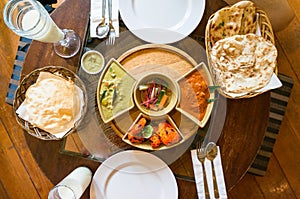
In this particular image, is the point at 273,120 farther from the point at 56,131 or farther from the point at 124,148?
the point at 56,131

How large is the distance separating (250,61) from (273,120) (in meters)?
0.46

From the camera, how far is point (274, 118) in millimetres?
1642

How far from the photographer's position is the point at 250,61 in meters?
1.27

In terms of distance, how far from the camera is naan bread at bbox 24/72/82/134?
4.12 ft

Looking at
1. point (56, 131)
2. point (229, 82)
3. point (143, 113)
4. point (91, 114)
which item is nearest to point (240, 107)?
point (229, 82)

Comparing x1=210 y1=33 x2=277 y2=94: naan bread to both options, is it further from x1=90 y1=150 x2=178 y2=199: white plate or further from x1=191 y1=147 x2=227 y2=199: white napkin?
x1=90 y1=150 x2=178 y2=199: white plate

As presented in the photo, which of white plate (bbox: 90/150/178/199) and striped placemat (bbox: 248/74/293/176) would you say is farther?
striped placemat (bbox: 248/74/293/176)

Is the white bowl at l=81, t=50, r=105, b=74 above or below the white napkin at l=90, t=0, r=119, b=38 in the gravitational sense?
below

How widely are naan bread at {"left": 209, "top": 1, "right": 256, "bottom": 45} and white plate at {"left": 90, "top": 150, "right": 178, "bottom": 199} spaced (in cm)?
46

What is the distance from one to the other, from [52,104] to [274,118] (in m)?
0.90

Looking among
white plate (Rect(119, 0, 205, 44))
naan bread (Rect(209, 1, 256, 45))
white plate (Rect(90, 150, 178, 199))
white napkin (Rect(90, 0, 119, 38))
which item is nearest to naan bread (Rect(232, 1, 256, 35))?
naan bread (Rect(209, 1, 256, 45))

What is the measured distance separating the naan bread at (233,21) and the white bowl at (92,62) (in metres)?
0.38

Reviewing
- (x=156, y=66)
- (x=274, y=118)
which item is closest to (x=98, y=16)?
(x=156, y=66)

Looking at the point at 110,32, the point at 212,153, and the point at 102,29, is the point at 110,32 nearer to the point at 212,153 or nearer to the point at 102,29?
the point at 102,29
